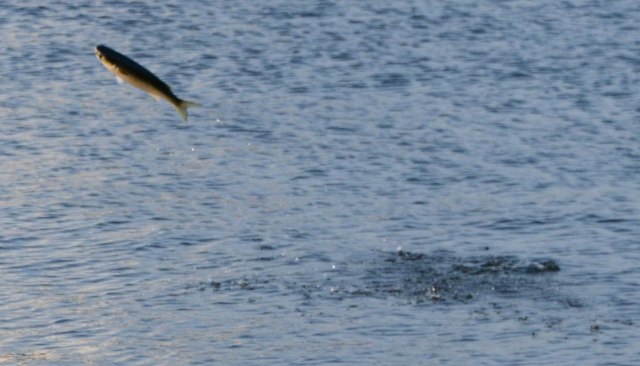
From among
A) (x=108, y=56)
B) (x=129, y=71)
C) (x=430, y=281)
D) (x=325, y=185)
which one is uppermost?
(x=108, y=56)

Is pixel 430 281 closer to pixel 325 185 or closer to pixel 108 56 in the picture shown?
pixel 325 185

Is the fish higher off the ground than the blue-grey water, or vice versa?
the fish

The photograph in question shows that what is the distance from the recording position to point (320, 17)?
42656 millimetres

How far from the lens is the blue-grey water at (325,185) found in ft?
70.7

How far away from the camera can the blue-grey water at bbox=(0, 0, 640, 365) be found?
21562mm

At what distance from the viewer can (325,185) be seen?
93.6 feet

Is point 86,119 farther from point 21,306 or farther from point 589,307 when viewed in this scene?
point 589,307

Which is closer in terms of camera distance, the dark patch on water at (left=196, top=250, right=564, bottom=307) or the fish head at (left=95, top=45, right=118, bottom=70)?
the fish head at (left=95, top=45, right=118, bottom=70)

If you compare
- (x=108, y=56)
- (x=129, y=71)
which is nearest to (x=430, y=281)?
(x=129, y=71)

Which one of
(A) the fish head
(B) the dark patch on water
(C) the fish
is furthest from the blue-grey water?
(A) the fish head

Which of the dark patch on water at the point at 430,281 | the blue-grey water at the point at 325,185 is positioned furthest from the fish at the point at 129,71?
the dark patch on water at the point at 430,281

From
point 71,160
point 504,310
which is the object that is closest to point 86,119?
point 71,160

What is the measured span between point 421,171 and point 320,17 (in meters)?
13.9

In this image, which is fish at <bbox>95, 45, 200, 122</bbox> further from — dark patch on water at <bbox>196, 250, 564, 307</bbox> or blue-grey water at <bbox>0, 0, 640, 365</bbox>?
dark patch on water at <bbox>196, 250, 564, 307</bbox>
